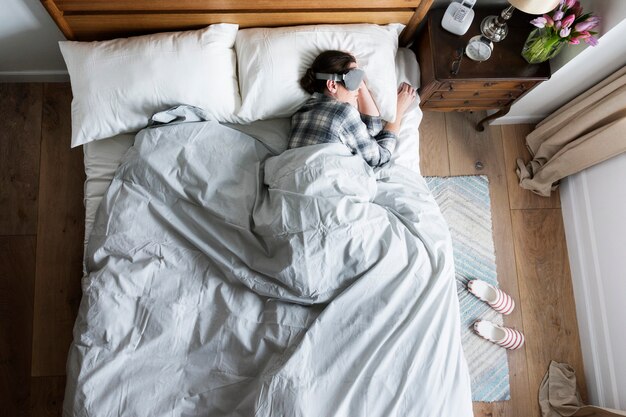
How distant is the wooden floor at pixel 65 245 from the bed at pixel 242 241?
45 centimetres

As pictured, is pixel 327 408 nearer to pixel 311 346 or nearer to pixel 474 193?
pixel 311 346

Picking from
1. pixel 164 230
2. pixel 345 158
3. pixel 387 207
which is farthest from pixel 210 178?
pixel 387 207

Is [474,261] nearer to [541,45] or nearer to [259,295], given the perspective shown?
[541,45]

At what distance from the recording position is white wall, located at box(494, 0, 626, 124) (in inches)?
58.9

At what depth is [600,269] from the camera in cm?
188

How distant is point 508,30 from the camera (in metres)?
1.70

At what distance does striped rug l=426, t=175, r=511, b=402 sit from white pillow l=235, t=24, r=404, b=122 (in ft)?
1.88

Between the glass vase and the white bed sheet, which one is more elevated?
the glass vase

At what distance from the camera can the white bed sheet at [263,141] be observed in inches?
62.1

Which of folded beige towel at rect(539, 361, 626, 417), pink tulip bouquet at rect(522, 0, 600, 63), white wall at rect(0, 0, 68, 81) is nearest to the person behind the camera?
pink tulip bouquet at rect(522, 0, 600, 63)

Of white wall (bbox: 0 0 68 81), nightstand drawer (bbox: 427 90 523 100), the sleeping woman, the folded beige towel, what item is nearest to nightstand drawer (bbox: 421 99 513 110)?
nightstand drawer (bbox: 427 90 523 100)

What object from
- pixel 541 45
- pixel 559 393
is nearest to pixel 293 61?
pixel 541 45

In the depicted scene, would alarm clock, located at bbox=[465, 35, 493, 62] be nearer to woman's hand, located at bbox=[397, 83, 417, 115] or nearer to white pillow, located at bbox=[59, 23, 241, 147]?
woman's hand, located at bbox=[397, 83, 417, 115]

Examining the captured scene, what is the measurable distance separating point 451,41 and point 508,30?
0.21 m
